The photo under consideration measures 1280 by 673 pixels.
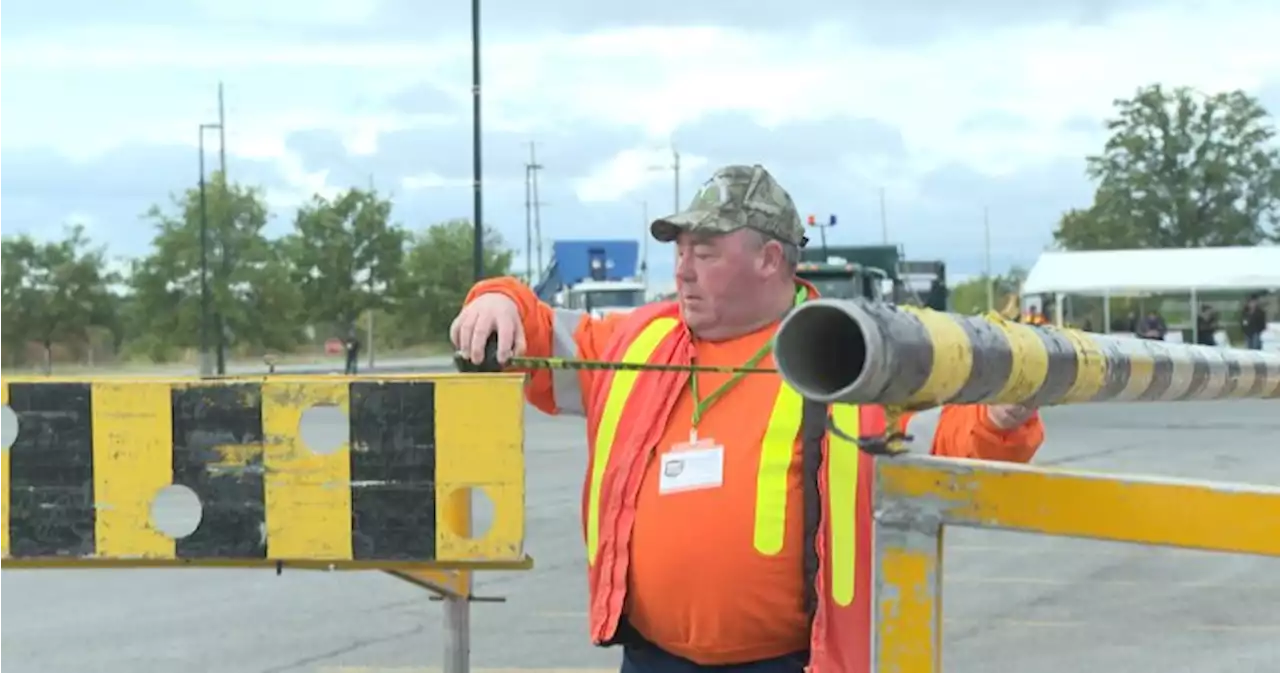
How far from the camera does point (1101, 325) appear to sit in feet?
144

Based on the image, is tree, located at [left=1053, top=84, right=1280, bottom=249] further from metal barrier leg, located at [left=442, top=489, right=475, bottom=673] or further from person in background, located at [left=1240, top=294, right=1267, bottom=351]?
metal barrier leg, located at [left=442, top=489, right=475, bottom=673]

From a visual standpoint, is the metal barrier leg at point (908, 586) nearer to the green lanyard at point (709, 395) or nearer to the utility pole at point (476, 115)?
the green lanyard at point (709, 395)

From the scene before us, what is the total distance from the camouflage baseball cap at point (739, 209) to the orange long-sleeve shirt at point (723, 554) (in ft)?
0.80

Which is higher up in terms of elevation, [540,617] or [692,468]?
[692,468]

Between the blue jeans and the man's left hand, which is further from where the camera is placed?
the blue jeans

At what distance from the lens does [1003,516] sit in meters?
2.21

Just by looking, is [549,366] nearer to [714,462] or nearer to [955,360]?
[714,462]

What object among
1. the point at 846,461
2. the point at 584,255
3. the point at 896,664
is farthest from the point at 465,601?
the point at 584,255

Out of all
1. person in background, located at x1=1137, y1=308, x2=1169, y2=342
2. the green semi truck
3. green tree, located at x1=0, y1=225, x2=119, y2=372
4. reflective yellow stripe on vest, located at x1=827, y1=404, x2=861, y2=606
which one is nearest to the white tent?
person in background, located at x1=1137, y1=308, x2=1169, y2=342

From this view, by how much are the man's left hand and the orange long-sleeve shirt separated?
194 millimetres

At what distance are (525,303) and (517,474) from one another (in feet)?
1.52

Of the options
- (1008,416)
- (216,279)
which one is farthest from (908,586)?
(216,279)

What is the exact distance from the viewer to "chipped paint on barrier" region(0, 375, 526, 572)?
3262 mm

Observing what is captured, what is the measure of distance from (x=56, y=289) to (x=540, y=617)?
47552 millimetres
